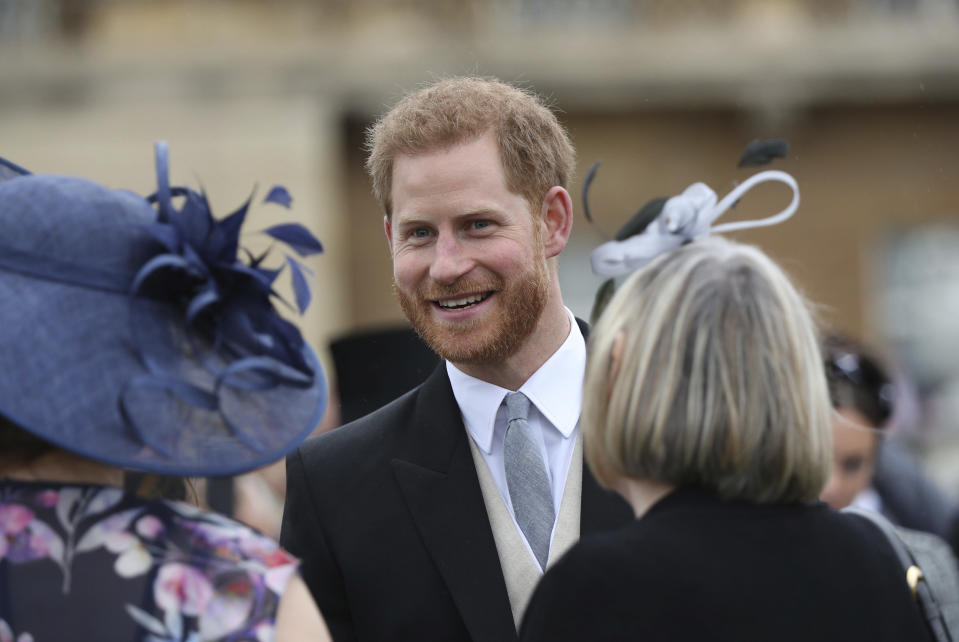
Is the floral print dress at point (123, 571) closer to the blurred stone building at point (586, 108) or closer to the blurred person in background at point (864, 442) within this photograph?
the blurred person in background at point (864, 442)

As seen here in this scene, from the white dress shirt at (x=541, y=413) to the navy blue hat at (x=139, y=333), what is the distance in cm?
82

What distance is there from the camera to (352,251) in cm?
1302

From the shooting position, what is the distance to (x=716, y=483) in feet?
6.42

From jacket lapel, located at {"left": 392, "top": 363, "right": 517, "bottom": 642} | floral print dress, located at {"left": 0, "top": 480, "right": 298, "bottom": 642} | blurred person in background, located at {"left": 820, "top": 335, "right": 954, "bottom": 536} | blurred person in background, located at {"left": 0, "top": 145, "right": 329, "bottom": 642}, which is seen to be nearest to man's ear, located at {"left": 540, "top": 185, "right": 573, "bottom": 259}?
jacket lapel, located at {"left": 392, "top": 363, "right": 517, "bottom": 642}

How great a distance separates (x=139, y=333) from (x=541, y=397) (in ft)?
3.66

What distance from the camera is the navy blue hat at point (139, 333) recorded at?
1864mm

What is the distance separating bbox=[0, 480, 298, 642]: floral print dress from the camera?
176cm

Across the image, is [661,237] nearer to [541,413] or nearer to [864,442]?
[541,413]

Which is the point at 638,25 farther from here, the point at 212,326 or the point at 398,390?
the point at 212,326

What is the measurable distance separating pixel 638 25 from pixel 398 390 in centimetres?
1003

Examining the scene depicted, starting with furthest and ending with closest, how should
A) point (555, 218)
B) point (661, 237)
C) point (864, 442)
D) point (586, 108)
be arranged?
point (586, 108) → point (864, 442) → point (555, 218) → point (661, 237)

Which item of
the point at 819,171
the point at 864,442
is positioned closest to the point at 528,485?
the point at 864,442

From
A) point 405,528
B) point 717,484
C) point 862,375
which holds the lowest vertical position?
point 862,375

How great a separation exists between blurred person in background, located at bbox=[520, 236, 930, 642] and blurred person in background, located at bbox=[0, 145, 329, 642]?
1.38 ft
